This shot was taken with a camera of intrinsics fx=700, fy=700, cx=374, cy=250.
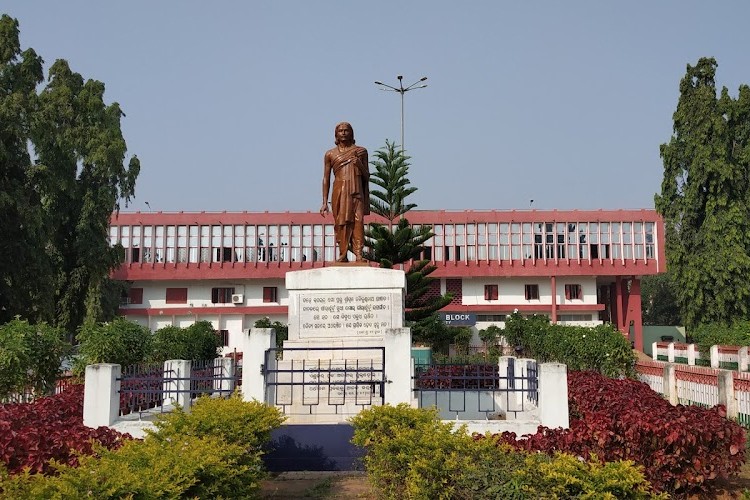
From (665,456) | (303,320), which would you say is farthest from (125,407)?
(665,456)

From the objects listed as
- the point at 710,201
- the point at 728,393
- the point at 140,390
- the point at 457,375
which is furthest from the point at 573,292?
the point at 140,390

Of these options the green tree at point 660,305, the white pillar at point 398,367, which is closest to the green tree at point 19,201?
the white pillar at point 398,367

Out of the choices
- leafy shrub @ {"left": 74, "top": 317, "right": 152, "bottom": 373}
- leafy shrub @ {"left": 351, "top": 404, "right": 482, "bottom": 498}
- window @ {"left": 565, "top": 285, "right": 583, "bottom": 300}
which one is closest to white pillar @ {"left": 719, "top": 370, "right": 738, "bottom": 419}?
leafy shrub @ {"left": 351, "top": 404, "right": 482, "bottom": 498}

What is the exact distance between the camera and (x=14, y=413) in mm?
6090

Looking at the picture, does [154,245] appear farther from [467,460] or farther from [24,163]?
[467,460]

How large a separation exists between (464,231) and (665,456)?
3501cm

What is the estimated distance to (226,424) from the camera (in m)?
5.40

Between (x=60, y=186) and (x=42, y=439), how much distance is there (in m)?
19.4

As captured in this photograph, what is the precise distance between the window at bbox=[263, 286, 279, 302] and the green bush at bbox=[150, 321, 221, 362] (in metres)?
15.9

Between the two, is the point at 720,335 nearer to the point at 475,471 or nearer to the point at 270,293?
the point at 475,471

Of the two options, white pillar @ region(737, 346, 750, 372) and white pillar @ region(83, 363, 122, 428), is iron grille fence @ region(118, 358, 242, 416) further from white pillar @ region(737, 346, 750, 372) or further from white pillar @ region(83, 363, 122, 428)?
white pillar @ region(737, 346, 750, 372)

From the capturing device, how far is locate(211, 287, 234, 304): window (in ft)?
133

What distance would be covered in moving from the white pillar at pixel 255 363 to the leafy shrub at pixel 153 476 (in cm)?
235

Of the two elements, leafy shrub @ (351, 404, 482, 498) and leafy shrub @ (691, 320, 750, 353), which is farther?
leafy shrub @ (691, 320, 750, 353)
